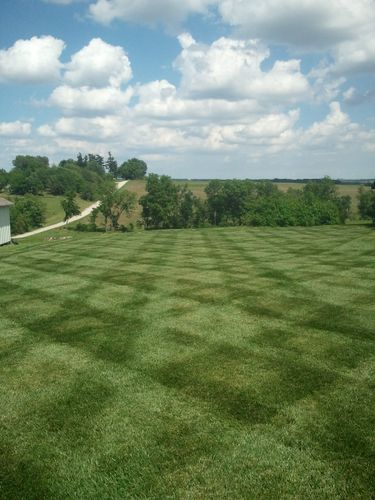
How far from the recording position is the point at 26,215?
11394 centimetres

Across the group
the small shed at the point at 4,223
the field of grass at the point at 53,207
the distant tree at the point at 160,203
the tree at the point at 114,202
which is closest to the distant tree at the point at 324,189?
the distant tree at the point at 160,203

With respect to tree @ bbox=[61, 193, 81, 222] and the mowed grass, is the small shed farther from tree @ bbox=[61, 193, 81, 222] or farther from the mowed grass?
tree @ bbox=[61, 193, 81, 222]

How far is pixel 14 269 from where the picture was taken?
84.7ft

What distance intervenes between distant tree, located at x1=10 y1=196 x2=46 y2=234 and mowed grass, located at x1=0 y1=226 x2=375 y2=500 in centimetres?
9742

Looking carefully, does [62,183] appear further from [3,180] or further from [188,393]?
[188,393]

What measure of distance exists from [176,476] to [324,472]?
235 centimetres

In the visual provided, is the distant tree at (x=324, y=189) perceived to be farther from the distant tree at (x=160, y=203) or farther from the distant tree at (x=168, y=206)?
the distant tree at (x=160, y=203)

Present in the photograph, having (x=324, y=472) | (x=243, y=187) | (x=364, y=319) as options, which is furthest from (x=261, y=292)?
(x=243, y=187)

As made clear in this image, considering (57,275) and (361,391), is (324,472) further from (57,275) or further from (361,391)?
(57,275)

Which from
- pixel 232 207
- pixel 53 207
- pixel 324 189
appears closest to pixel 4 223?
pixel 232 207

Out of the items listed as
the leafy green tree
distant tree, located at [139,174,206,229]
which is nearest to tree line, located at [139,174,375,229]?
distant tree, located at [139,174,206,229]

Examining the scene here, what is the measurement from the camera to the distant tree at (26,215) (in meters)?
108

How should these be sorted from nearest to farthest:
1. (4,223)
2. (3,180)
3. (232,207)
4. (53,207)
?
(4,223) → (232,207) → (53,207) → (3,180)

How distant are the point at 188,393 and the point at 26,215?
378 ft
